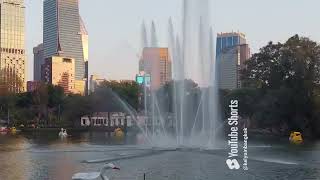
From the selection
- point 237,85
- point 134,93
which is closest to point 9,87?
point 134,93

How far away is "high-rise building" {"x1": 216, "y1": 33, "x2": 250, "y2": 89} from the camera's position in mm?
89438

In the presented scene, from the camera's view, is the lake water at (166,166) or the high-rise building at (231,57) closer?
the lake water at (166,166)

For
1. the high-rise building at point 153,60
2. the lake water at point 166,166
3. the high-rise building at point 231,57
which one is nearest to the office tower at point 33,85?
the high-rise building at point 231,57

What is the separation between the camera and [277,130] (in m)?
78.9

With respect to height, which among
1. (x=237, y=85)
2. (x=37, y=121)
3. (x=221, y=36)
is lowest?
(x=37, y=121)

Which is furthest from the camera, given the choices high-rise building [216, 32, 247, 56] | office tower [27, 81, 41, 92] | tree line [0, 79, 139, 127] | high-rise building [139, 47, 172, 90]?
office tower [27, 81, 41, 92]

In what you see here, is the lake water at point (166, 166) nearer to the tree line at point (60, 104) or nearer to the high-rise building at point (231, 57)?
the high-rise building at point (231, 57)

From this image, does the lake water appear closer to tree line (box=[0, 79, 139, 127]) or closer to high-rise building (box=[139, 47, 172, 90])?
high-rise building (box=[139, 47, 172, 90])

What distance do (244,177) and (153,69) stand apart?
24.2 m

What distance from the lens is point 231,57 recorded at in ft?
319

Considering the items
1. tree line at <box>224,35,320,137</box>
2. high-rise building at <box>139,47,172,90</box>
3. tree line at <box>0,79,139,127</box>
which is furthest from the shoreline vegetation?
tree line at <box>0,79,139,127</box>

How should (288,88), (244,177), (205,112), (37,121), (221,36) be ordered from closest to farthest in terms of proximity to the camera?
(244,177) < (205,112) < (288,88) < (221,36) < (37,121)

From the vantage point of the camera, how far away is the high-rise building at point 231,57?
3521 inches

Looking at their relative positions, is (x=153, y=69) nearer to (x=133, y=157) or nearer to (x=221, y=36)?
(x=133, y=157)
